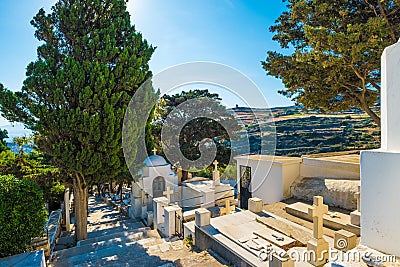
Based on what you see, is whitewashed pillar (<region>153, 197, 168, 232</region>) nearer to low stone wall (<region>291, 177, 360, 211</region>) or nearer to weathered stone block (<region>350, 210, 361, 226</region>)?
low stone wall (<region>291, 177, 360, 211</region>)

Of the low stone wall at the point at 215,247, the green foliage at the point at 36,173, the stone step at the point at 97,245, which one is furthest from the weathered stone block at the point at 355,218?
the green foliage at the point at 36,173

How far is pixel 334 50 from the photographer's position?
5.99 m

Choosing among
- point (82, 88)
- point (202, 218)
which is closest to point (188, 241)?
point (202, 218)

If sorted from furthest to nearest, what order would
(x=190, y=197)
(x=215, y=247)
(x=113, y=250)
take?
(x=190, y=197) → (x=113, y=250) → (x=215, y=247)

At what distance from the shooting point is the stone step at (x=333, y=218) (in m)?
5.16

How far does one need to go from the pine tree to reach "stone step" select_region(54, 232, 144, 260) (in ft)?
3.58

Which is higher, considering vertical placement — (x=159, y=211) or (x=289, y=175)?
(x=289, y=175)

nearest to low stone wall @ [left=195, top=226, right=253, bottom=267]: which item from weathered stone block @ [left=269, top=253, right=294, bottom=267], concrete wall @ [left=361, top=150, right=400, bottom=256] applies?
weathered stone block @ [left=269, top=253, right=294, bottom=267]

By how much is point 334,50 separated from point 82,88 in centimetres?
652

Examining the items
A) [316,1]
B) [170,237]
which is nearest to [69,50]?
[170,237]

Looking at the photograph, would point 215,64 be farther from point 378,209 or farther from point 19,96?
point 378,209

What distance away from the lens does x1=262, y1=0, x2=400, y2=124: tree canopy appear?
18.4 ft

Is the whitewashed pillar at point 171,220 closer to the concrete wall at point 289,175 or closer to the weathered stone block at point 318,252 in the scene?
the concrete wall at point 289,175

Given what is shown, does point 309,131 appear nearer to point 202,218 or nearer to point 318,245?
point 202,218
